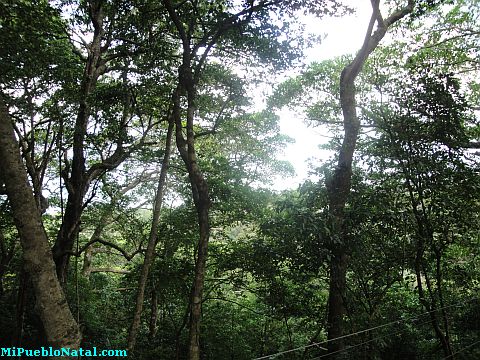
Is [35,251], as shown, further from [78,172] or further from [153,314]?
[153,314]

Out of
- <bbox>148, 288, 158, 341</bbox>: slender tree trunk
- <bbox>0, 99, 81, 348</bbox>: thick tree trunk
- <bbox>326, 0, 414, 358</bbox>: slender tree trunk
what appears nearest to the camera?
<bbox>0, 99, 81, 348</bbox>: thick tree trunk

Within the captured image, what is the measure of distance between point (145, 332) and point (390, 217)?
8360 mm

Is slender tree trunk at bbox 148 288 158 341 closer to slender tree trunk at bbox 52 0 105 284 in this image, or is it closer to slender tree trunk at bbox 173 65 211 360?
slender tree trunk at bbox 52 0 105 284

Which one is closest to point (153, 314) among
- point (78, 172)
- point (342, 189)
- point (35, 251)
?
point (78, 172)

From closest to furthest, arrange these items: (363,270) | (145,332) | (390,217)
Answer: (390,217), (363,270), (145,332)

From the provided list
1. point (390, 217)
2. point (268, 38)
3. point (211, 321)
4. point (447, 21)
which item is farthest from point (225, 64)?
point (211, 321)

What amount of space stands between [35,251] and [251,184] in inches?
185

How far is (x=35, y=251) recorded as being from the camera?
3.38 meters

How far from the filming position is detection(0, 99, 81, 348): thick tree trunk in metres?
3.31

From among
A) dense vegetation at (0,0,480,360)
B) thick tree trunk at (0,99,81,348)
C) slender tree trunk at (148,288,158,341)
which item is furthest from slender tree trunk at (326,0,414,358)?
slender tree trunk at (148,288,158,341)

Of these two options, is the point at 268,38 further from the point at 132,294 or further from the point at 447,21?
the point at 132,294

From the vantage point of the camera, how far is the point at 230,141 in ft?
32.0

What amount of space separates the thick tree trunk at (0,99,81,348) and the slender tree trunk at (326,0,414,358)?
3.50 meters

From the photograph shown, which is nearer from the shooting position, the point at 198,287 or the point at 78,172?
the point at 198,287
